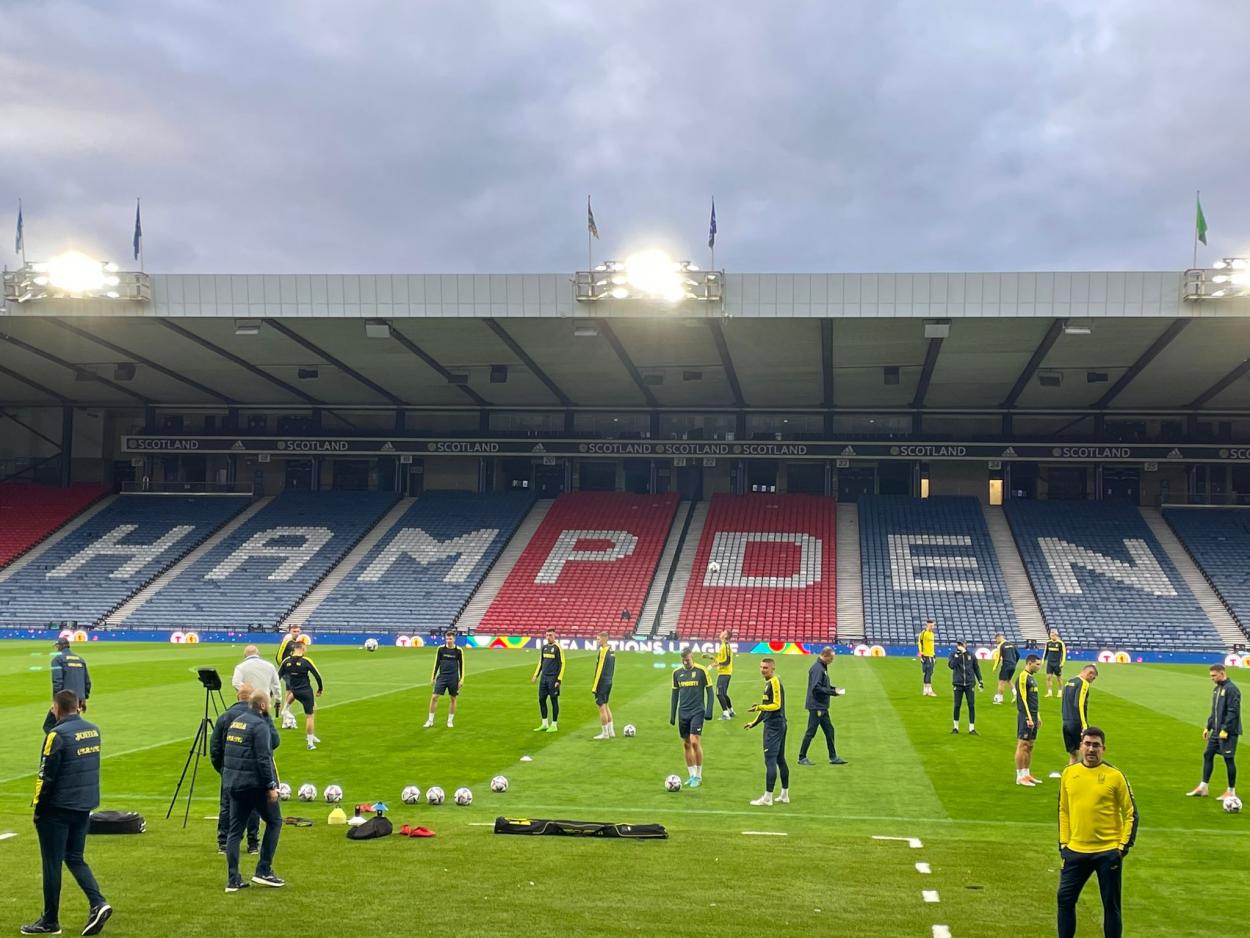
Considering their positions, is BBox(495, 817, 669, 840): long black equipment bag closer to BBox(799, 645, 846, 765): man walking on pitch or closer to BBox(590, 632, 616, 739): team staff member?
BBox(799, 645, 846, 765): man walking on pitch

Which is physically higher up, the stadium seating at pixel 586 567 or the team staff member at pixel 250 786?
the stadium seating at pixel 586 567

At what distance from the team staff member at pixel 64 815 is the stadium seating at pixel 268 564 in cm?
4359

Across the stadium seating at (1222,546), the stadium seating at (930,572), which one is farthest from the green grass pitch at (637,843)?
the stadium seating at (1222,546)

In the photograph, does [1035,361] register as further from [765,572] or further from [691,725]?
[691,725]

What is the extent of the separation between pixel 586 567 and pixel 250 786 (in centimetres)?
4535

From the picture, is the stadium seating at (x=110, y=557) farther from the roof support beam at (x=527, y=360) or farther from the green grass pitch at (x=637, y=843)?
the green grass pitch at (x=637, y=843)

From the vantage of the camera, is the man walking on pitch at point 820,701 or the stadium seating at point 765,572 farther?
the stadium seating at point 765,572

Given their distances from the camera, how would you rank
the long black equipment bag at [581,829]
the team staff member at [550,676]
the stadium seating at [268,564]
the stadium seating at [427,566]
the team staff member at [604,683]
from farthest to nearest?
1. the stadium seating at [268,564]
2. the stadium seating at [427,566]
3. the team staff member at [550,676]
4. the team staff member at [604,683]
5. the long black equipment bag at [581,829]

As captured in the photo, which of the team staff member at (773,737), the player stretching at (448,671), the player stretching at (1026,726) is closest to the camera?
the team staff member at (773,737)

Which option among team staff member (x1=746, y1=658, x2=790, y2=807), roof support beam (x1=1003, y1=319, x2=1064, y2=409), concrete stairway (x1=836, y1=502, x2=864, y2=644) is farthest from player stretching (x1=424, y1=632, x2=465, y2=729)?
roof support beam (x1=1003, y1=319, x2=1064, y2=409)

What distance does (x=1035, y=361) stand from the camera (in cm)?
4853

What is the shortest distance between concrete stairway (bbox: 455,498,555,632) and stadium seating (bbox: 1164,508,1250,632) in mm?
32892

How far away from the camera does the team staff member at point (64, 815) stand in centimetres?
946

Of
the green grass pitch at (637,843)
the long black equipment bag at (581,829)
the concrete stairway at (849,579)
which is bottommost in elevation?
the green grass pitch at (637,843)
